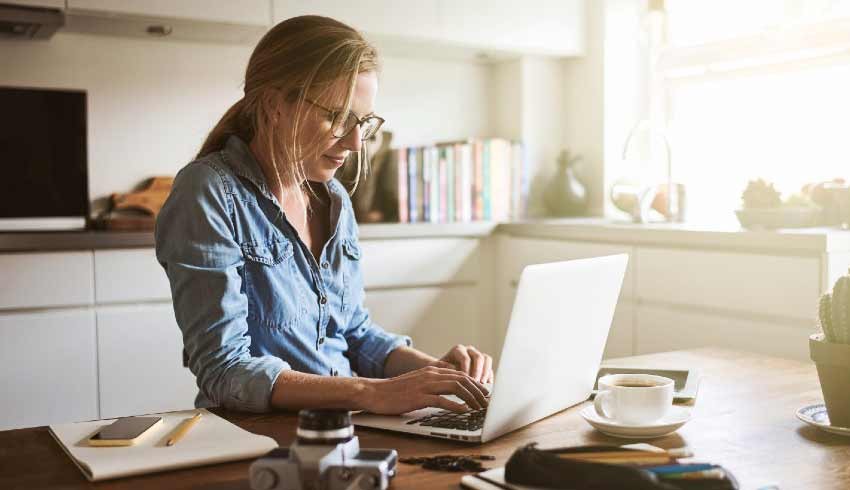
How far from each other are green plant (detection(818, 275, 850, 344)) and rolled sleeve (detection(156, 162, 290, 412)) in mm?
737

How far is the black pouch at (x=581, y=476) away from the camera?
0.81m

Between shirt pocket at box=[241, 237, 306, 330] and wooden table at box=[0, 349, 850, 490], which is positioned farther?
shirt pocket at box=[241, 237, 306, 330]

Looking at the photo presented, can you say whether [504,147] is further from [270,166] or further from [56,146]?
[270,166]

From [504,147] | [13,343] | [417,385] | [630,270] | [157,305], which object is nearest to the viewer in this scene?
[417,385]

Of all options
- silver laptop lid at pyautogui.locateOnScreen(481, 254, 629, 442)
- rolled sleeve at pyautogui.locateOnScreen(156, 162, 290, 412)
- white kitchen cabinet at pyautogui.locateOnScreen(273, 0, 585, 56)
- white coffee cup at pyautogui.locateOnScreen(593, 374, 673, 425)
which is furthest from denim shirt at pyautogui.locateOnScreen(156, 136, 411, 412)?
white kitchen cabinet at pyautogui.locateOnScreen(273, 0, 585, 56)

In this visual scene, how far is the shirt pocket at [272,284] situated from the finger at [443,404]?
40 centimetres

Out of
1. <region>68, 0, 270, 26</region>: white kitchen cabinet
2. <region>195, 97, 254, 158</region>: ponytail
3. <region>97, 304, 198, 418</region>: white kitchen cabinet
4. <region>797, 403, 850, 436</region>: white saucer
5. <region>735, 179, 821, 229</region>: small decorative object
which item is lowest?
<region>97, 304, 198, 418</region>: white kitchen cabinet

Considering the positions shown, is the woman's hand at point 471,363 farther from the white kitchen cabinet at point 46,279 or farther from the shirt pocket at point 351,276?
the white kitchen cabinet at point 46,279

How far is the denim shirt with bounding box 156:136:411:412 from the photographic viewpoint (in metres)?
1.29

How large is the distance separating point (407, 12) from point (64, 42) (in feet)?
4.13

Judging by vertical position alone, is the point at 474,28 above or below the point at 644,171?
above

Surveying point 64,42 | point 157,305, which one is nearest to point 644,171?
point 157,305

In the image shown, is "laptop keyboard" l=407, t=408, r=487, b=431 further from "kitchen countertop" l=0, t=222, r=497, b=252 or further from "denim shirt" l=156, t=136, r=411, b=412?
"kitchen countertop" l=0, t=222, r=497, b=252

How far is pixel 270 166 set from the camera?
155 cm
